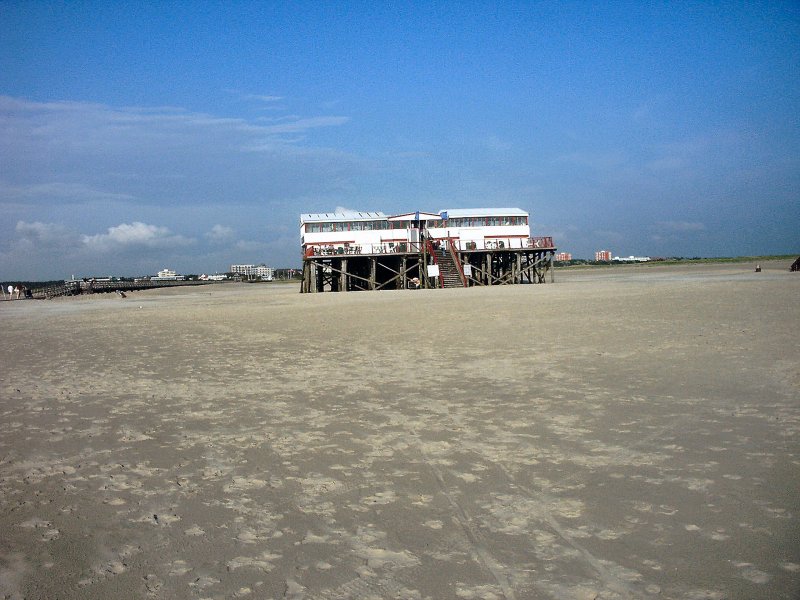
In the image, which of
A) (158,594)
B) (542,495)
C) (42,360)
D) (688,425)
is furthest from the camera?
(42,360)

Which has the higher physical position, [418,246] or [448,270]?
[418,246]

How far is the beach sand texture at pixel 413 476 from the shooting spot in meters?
3.18

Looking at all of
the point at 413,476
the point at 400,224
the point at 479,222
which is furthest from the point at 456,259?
the point at 413,476

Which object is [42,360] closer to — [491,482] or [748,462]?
[491,482]

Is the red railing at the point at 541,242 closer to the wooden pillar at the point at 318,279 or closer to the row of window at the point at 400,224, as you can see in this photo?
the row of window at the point at 400,224

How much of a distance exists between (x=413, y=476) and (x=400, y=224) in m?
42.7

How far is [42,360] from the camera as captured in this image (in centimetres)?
1176

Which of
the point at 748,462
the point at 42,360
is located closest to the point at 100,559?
the point at 748,462

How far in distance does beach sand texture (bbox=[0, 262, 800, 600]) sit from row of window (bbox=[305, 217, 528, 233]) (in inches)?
1433

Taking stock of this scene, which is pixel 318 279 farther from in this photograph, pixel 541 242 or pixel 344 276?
pixel 541 242

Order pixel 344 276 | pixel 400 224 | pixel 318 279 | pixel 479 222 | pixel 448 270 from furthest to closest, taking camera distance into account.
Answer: pixel 479 222
pixel 318 279
pixel 400 224
pixel 344 276
pixel 448 270

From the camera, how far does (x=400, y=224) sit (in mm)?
46781

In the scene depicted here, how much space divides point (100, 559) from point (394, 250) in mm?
41678

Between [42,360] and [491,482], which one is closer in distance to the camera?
[491,482]
